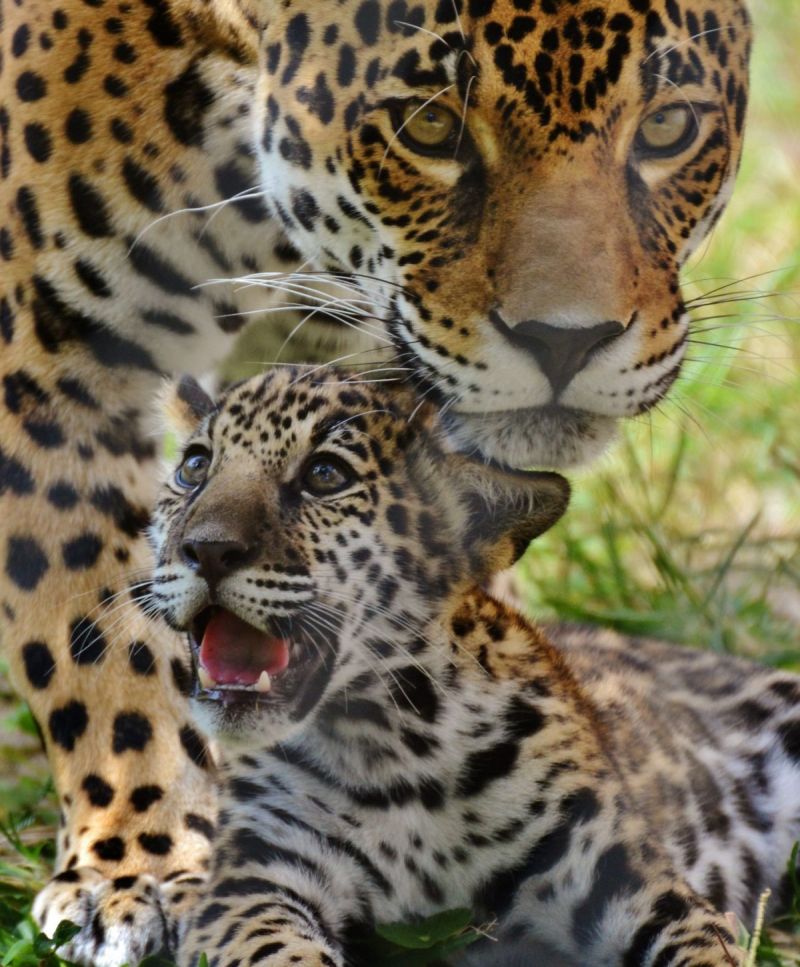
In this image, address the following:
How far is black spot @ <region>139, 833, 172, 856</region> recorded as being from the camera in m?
4.62

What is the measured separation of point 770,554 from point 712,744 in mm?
1629

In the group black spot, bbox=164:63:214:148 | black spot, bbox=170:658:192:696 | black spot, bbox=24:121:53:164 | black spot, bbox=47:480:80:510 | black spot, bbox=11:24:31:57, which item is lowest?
black spot, bbox=170:658:192:696

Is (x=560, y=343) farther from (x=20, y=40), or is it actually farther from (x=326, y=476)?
(x=20, y=40)

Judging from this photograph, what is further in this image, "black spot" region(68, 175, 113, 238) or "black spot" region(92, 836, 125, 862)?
"black spot" region(68, 175, 113, 238)

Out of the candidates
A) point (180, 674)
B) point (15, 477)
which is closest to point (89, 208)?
point (15, 477)

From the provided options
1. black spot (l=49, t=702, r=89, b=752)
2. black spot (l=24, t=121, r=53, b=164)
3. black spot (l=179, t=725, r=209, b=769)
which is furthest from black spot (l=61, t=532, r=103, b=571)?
black spot (l=24, t=121, r=53, b=164)

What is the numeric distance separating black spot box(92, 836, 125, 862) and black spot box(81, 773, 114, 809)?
0.10 metres

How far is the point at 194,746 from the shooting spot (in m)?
4.80

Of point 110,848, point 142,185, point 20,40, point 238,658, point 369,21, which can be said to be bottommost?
point 110,848

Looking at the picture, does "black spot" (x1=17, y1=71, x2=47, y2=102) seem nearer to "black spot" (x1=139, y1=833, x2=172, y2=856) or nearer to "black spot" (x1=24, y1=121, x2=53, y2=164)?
"black spot" (x1=24, y1=121, x2=53, y2=164)

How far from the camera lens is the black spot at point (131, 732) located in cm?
474

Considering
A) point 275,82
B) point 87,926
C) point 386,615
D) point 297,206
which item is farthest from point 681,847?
point 275,82

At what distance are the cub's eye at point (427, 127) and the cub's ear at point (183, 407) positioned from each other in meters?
0.73

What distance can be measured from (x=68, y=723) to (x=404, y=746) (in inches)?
48.0
